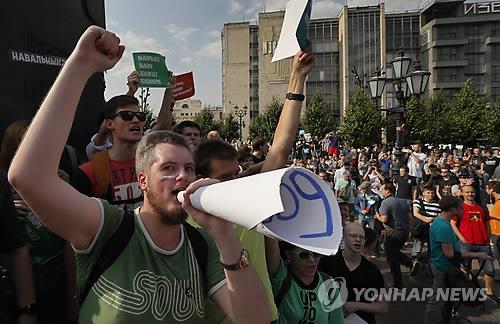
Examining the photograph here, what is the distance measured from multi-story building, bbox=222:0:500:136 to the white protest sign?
58.7m

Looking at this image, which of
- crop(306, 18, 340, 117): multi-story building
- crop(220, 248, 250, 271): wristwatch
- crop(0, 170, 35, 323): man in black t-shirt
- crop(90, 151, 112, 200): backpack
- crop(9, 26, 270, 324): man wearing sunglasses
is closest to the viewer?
crop(9, 26, 270, 324): man wearing sunglasses

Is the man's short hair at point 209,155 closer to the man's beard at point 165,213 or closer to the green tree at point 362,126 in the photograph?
the man's beard at point 165,213

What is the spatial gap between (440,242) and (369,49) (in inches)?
2766

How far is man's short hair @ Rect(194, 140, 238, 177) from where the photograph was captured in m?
2.24

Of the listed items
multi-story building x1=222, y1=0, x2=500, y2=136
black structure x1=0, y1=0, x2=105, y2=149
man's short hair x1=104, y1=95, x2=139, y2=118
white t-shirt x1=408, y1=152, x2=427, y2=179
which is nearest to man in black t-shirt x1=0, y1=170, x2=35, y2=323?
man's short hair x1=104, y1=95, x2=139, y2=118

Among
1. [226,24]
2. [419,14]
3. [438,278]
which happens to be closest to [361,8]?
[419,14]

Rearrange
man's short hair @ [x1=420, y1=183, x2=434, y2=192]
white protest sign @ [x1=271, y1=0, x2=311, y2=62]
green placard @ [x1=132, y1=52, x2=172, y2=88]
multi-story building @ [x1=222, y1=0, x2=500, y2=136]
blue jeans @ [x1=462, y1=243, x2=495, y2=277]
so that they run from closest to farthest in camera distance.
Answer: white protest sign @ [x1=271, y1=0, x2=311, y2=62] < green placard @ [x1=132, y1=52, x2=172, y2=88] < blue jeans @ [x1=462, y1=243, x2=495, y2=277] < man's short hair @ [x1=420, y1=183, x2=434, y2=192] < multi-story building @ [x1=222, y1=0, x2=500, y2=136]

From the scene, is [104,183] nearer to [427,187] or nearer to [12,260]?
[12,260]

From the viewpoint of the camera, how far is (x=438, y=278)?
5117mm

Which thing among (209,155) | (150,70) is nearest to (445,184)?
(150,70)

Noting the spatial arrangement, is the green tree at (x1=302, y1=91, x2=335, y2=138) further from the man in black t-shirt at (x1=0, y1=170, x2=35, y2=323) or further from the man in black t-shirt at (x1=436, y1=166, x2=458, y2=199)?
the man in black t-shirt at (x1=0, y1=170, x2=35, y2=323)

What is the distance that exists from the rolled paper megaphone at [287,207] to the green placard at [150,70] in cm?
330

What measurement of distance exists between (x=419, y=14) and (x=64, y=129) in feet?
255

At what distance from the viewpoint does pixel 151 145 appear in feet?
5.46
